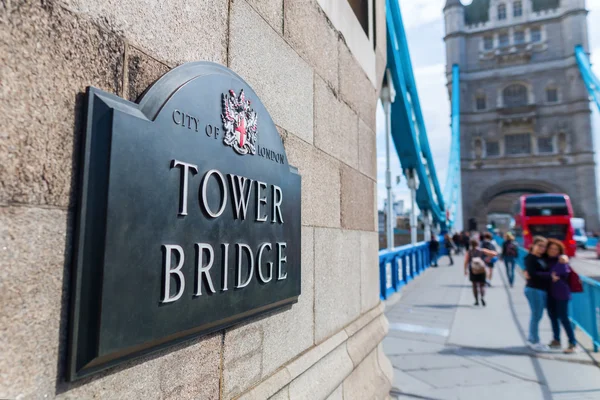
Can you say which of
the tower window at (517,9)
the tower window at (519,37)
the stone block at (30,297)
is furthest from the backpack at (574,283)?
the tower window at (517,9)

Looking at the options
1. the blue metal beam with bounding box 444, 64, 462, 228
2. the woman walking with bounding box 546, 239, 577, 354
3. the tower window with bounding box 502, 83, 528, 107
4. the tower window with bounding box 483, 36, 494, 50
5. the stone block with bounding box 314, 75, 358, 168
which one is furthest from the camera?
the tower window with bounding box 483, 36, 494, 50

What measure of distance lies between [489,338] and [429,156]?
16.5 meters

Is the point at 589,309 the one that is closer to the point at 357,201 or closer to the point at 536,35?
the point at 357,201

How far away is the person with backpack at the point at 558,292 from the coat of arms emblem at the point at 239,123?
5.37 m

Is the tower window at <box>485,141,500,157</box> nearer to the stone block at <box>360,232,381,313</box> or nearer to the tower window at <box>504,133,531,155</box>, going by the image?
the tower window at <box>504,133,531,155</box>

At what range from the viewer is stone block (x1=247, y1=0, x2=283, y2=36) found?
186 centimetres

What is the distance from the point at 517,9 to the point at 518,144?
20307 mm

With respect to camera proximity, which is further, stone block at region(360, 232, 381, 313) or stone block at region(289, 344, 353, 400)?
stone block at region(360, 232, 381, 313)

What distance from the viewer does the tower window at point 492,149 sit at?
48.4 metres

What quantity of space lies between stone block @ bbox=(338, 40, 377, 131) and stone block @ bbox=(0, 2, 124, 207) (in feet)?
6.75

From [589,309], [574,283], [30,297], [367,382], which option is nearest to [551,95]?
[589,309]

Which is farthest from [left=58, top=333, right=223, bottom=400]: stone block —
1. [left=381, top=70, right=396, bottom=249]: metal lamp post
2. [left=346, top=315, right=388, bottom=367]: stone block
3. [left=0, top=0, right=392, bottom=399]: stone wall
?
[left=381, top=70, right=396, bottom=249]: metal lamp post

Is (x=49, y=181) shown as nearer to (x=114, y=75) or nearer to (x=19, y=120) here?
(x=19, y=120)

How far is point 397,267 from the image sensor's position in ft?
36.0
